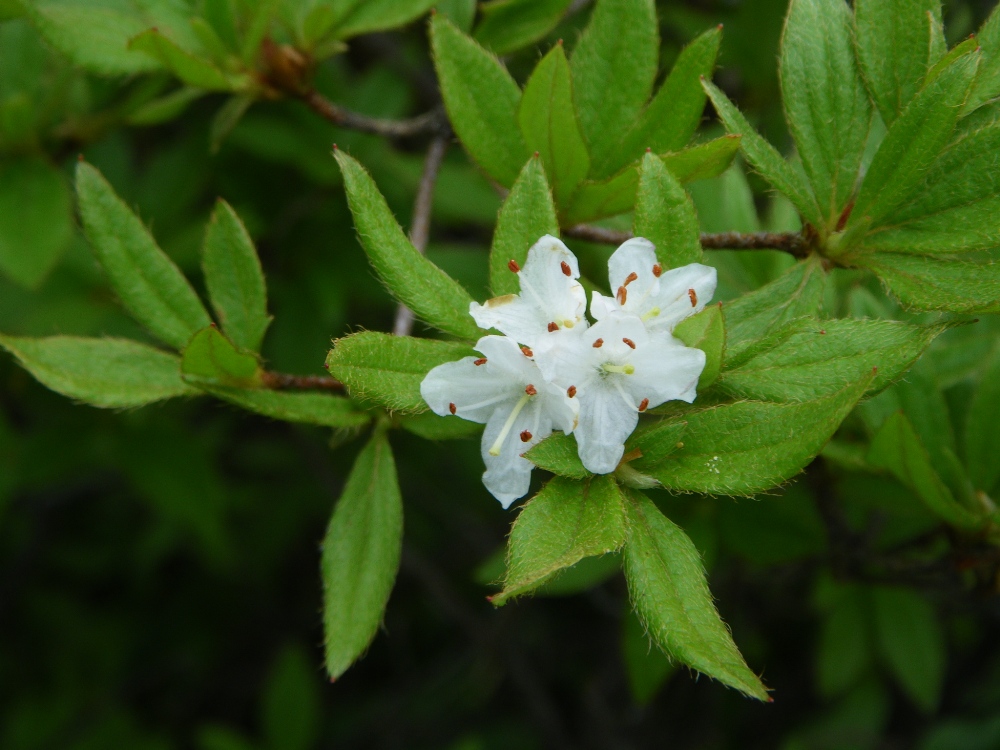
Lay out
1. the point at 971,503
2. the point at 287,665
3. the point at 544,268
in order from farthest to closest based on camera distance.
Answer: the point at 287,665
the point at 971,503
the point at 544,268

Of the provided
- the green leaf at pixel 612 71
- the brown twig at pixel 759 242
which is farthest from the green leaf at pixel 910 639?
the green leaf at pixel 612 71

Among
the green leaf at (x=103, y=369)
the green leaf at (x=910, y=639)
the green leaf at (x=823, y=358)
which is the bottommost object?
the green leaf at (x=910, y=639)

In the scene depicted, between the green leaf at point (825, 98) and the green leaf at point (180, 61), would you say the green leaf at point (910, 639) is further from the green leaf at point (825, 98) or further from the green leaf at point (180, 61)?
the green leaf at point (180, 61)

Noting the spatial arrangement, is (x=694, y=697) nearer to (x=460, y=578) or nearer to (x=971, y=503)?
(x=460, y=578)

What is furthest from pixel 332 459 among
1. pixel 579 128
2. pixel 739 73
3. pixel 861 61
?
pixel 861 61

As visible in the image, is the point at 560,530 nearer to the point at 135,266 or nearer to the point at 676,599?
the point at 676,599

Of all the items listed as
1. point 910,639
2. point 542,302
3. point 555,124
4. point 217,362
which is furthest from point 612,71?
point 910,639

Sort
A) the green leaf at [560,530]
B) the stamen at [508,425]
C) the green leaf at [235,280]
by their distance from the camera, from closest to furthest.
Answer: the green leaf at [560,530] → the stamen at [508,425] → the green leaf at [235,280]
